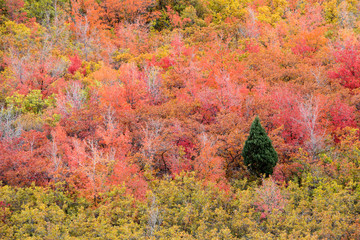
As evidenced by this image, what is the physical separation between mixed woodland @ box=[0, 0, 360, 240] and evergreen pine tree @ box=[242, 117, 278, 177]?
93 cm

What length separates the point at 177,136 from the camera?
24.6 metres

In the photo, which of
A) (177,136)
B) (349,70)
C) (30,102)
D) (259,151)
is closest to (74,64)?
(30,102)

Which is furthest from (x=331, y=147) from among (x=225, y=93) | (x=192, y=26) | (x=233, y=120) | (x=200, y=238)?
(x=192, y=26)

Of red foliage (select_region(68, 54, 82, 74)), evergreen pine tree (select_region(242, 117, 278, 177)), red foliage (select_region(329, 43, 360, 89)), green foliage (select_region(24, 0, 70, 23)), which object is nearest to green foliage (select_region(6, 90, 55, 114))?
red foliage (select_region(68, 54, 82, 74))

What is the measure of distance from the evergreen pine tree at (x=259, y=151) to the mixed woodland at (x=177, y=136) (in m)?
0.93

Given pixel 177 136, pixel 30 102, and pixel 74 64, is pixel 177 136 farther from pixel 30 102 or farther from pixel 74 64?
pixel 74 64

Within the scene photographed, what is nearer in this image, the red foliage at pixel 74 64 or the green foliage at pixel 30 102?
the green foliage at pixel 30 102

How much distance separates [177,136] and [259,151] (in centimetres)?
585

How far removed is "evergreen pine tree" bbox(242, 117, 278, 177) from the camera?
2159 centimetres

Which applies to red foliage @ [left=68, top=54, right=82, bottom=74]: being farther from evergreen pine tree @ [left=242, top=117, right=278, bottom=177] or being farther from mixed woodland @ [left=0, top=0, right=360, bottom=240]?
evergreen pine tree @ [left=242, top=117, right=278, bottom=177]

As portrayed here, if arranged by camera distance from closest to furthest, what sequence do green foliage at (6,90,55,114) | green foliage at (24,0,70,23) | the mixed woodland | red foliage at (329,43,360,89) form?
1. the mixed woodland
2. red foliage at (329,43,360,89)
3. green foliage at (6,90,55,114)
4. green foliage at (24,0,70,23)

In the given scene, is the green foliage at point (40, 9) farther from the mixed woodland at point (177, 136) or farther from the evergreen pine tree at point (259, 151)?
the evergreen pine tree at point (259, 151)

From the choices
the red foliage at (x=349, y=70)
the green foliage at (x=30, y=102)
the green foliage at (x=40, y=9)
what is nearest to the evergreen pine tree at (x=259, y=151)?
the red foliage at (x=349, y=70)

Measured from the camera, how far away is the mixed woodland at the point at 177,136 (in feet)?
58.0
